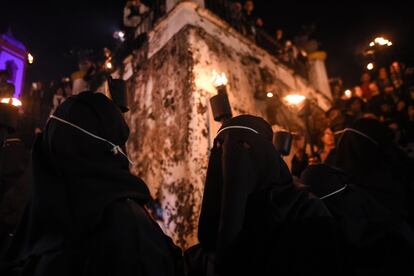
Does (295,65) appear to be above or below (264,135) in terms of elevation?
above

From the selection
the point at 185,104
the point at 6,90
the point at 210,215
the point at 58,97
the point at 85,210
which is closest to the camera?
the point at 85,210

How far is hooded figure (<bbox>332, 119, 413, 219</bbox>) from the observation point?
13.0 ft

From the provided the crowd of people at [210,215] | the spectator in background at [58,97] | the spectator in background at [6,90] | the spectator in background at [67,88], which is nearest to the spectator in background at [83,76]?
the spectator in background at [67,88]

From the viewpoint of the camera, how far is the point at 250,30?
918 centimetres

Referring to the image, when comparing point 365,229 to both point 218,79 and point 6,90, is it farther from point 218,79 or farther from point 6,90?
point 6,90

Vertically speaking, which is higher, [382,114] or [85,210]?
[382,114]

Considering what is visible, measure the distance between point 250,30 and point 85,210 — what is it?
841cm

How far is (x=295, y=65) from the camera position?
36.3ft

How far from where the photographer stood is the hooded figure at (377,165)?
13.0 feet

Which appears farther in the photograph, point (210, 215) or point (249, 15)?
point (249, 15)

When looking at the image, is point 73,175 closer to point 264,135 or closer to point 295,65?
point 264,135

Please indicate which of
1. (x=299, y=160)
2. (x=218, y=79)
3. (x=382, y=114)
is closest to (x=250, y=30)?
(x=218, y=79)

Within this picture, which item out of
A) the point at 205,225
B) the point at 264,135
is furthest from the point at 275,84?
the point at 205,225

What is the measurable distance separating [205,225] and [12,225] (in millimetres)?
2939
